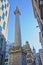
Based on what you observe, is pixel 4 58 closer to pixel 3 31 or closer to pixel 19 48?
pixel 3 31

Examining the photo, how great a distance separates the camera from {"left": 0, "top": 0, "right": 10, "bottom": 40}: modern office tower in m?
32.4

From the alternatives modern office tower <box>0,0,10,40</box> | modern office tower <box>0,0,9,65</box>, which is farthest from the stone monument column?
modern office tower <box>0,0,10,40</box>

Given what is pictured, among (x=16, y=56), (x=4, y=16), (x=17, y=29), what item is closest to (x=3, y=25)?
(x=4, y=16)

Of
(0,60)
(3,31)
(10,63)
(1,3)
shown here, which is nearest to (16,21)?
(10,63)

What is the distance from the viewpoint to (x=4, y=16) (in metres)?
34.3

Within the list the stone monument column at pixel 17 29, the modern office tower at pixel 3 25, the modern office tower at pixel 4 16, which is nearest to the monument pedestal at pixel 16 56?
the stone monument column at pixel 17 29

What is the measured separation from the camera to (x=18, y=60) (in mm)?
14758

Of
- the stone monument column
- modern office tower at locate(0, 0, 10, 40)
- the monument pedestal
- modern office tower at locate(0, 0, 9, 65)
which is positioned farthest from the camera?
modern office tower at locate(0, 0, 10, 40)

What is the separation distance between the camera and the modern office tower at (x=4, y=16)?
3236 cm

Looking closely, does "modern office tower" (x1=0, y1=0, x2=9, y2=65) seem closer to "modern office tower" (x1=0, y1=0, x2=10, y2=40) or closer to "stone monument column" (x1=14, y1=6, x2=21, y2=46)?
"modern office tower" (x1=0, y1=0, x2=10, y2=40)

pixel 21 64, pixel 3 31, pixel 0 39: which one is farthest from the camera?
pixel 3 31

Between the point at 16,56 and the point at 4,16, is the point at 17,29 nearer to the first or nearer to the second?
the point at 16,56

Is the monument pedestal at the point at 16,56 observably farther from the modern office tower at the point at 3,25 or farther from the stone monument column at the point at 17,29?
the modern office tower at the point at 3,25

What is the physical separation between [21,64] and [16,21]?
16.2 feet
